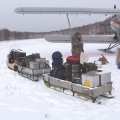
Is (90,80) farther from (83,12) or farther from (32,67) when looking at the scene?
(83,12)

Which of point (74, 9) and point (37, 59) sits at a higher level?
point (74, 9)

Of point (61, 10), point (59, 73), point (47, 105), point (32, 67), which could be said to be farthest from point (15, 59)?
point (47, 105)

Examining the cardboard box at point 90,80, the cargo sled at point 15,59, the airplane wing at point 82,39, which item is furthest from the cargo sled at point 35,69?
the airplane wing at point 82,39

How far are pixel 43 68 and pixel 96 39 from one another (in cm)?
921

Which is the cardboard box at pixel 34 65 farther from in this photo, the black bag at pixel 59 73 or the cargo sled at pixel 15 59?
the cargo sled at pixel 15 59

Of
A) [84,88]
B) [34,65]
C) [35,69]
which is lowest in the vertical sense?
[84,88]

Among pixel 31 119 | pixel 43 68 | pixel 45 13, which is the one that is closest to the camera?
pixel 31 119

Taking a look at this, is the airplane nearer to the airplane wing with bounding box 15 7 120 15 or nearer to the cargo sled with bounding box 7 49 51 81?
the airplane wing with bounding box 15 7 120 15

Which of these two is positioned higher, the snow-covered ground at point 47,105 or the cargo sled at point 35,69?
the cargo sled at point 35,69

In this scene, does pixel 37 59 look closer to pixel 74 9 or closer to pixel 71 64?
pixel 71 64

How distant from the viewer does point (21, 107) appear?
7184 mm

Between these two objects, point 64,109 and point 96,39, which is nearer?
point 64,109

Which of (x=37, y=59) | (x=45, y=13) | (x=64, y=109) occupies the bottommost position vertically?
(x=64, y=109)

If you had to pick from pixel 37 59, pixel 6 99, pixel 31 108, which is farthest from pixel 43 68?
pixel 31 108
